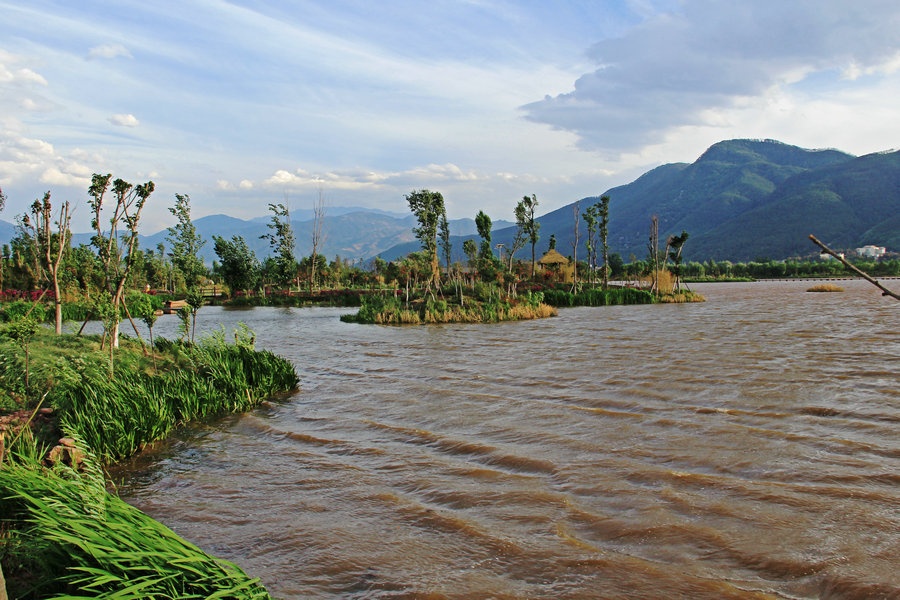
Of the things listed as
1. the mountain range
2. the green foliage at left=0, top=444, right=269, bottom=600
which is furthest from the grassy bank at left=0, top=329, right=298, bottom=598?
the mountain range

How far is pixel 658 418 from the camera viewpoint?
7.54 metres

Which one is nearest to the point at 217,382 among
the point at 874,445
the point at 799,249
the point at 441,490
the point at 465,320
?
the point at 441,490

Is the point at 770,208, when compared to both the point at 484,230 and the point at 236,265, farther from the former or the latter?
the point at 236,265

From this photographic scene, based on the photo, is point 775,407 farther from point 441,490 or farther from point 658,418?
point 441,490

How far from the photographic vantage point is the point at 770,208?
124812mm

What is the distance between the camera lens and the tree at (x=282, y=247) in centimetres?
3866

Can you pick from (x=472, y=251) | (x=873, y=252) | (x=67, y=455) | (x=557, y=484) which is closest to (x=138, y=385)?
(x=67, y=455)

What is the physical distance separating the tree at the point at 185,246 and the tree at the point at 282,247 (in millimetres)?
4967

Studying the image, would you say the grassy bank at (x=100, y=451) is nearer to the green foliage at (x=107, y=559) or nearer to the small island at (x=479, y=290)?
the green foliage at (x=107, y=559)

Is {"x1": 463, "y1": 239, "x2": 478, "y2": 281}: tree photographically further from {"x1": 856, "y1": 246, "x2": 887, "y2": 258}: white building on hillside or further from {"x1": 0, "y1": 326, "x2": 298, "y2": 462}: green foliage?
{"x1": 856, "y1": 246, "x2": 887, "y2": 258}: white building on hillside

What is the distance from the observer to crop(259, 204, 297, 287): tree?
3866cm

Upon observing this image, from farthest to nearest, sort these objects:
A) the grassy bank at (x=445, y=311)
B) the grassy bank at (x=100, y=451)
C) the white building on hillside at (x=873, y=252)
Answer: the white building on hillside at (x=873, y=252)
the grassy bank at (x=445, y=311)
the grassy bank at (x=100, y=451)

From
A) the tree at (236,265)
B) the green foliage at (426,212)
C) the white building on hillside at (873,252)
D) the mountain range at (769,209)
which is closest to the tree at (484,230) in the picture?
the green foliage at (426,212)

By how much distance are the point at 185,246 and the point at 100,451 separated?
39214 mm
